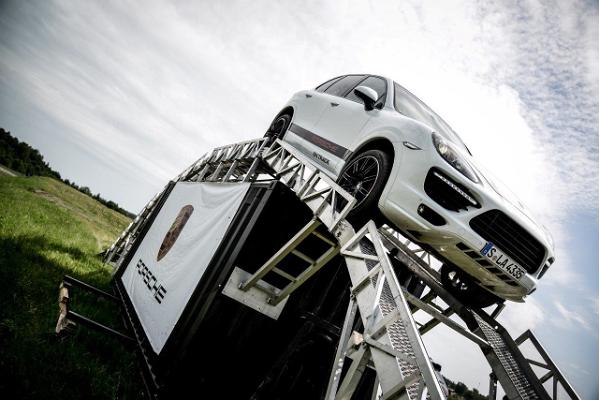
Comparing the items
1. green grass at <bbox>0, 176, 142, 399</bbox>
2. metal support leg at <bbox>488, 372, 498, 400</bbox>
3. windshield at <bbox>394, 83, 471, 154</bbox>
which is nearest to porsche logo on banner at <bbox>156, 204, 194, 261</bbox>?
green grass at <bbox>0, 176, 142, 399</bbox>

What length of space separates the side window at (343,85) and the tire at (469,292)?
300 centimetres

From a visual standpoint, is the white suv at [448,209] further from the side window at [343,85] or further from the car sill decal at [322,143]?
the side window at [343,85]

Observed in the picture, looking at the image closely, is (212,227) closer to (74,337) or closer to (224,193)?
(224,193)

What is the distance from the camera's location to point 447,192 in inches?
105

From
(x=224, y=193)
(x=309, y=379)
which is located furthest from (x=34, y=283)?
(x=309, y=379)

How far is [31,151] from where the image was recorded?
8125 cm

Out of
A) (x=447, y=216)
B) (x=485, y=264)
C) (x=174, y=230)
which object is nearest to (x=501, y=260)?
(x=485, y=264)

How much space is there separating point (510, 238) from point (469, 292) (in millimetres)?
723

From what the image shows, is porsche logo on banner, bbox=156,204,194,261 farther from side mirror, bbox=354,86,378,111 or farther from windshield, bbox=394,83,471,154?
windshield, bbox=394,83,471,154

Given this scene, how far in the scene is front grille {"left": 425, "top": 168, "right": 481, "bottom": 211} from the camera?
2.62 meters

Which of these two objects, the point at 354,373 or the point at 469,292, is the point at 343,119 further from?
the point at 354,373

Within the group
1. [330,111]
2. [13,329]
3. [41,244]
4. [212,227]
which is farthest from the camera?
[41,244]

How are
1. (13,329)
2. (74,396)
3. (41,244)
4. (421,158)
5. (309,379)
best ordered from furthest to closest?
1. (41,244)
2. (309,379)
3. (13,329)
4. (74,396)
5. (421,158)

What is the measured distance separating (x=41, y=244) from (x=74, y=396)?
695cm
